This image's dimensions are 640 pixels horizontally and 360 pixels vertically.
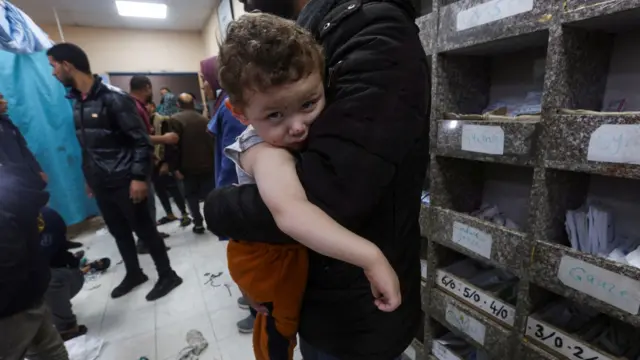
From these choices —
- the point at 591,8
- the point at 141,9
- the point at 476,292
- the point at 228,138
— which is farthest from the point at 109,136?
the point at 141,9

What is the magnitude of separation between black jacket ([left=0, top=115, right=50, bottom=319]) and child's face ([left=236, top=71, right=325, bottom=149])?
106 centimetres

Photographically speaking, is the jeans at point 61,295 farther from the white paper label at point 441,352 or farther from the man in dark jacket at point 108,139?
the white paper label at point 441,352

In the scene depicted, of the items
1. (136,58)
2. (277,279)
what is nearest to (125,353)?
(277,279)

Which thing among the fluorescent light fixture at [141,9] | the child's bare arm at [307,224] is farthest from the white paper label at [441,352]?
the fluorescent light fixture at [141,9]

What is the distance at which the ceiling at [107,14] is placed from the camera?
393 centimetres

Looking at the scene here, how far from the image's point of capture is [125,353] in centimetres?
161

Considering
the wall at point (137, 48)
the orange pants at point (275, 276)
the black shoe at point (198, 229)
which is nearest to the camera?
the orange pants at point (275, 276)

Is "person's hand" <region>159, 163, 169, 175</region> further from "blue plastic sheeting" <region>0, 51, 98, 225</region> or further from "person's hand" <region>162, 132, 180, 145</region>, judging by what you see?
"blue plastic sheeting" <region>0, 51, 98, 225</region>

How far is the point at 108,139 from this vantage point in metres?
1.82

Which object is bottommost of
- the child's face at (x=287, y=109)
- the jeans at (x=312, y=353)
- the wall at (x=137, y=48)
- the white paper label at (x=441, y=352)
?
the white paper label at (x=441, y=352)

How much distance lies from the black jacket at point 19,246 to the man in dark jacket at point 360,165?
929 millimetres

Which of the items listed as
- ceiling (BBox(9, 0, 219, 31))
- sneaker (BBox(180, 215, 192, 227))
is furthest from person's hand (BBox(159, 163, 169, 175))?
ceiling (BBox(9, 0, 219, 31))

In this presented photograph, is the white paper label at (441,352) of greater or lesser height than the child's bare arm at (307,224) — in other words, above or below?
below

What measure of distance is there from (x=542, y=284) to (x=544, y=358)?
0.20 metres
